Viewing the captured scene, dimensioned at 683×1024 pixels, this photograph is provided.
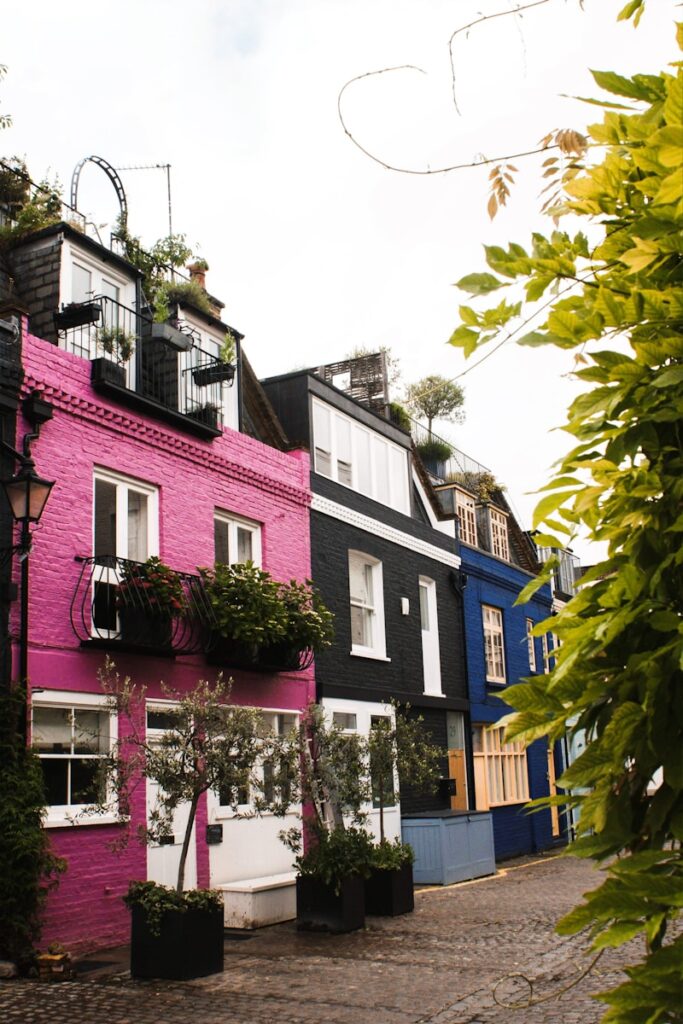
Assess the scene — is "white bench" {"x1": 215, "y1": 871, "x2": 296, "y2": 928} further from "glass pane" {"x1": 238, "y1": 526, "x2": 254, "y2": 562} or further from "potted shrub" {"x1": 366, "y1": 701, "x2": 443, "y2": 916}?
"glass pane" {"x1": 238, "y1": 526, "x2": 254, "y2": 562}

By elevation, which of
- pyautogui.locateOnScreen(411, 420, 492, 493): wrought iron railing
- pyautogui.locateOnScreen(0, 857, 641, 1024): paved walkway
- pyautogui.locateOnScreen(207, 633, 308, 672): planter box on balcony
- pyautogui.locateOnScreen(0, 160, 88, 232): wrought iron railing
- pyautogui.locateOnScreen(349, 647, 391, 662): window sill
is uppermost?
pyautogui.locateOnScreen(0, 160, 88, 232): wrought iron railing

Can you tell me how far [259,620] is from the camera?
14773 millimetres

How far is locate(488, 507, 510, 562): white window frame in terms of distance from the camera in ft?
88.7

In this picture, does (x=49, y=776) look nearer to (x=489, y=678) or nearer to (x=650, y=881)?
(x=650, y=881)

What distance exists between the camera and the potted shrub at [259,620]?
14.6m

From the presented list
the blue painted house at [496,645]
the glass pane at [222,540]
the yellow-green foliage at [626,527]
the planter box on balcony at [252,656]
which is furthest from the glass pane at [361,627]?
A: the yellow-green foliage at [626,527]

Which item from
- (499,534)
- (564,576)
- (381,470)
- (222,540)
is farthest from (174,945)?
(564,576)

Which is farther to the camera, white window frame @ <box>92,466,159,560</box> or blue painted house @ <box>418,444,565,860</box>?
blue painted house @ <box>418,444,565,860</box>

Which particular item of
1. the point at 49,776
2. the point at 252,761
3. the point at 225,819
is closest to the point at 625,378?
the point at 252,761

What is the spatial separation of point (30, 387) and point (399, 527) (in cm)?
1031

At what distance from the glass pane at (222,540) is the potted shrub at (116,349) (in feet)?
10.0

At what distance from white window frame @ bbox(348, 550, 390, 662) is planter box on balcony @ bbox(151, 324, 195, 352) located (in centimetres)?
590

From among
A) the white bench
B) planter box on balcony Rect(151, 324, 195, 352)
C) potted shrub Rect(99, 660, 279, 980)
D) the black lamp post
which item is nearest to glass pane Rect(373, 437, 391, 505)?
planter box on balcony Rect(151, 324, 195, 352)

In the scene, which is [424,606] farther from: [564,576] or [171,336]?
[564,576]
